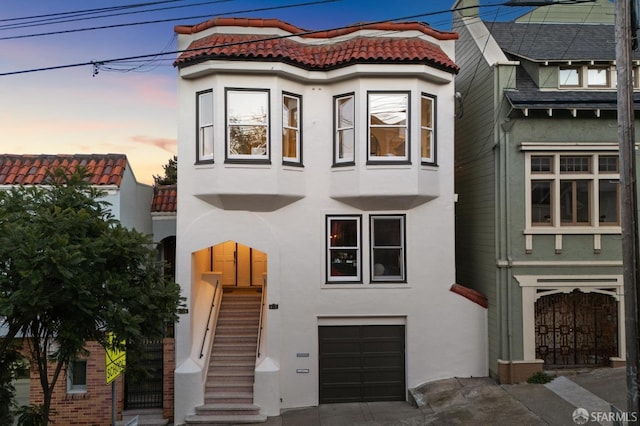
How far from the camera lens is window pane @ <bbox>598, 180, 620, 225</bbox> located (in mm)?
11539

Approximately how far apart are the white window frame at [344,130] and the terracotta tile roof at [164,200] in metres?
5.61

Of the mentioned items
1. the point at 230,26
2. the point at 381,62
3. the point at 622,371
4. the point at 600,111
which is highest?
A: the point at 230,26

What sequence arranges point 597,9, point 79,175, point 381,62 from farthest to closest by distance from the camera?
point 597,9 < point 381,62 < point 79,175

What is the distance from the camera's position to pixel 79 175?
8.16m

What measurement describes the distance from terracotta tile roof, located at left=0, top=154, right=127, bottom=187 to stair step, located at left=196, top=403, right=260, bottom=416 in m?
5.93

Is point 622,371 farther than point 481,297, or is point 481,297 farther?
point 481,297

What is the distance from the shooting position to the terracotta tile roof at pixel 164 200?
14.8 m

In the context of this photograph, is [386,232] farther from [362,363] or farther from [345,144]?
[362,363]

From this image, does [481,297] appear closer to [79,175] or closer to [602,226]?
[602,226]

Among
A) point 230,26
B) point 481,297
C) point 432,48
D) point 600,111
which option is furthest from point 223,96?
point 600,111

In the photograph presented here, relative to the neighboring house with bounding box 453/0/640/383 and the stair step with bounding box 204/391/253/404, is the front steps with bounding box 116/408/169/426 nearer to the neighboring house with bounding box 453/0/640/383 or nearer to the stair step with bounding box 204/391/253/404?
the stair step with bounding box 204/391/253/404

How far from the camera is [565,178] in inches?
450

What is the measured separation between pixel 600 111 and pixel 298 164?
7.23 metres

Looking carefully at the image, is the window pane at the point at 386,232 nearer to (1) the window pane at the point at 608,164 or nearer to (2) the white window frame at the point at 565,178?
(2) the white window frame at the point at 565,178
